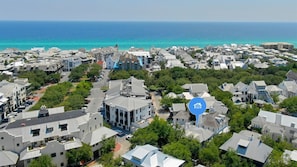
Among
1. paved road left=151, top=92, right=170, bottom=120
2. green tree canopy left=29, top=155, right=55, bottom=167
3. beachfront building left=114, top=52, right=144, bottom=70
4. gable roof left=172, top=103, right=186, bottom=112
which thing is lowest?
green tree canopy left=29, top=155, right=55, bottom=167

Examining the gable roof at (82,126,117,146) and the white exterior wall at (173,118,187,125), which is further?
the white exterior wall at (173,118,187,125)

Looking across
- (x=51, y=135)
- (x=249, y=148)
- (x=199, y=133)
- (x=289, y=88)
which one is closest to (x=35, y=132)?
(x=51, y=135)

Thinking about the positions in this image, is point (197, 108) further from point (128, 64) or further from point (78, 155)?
point (128, 64)

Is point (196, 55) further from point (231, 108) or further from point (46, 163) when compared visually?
point (46, 163)

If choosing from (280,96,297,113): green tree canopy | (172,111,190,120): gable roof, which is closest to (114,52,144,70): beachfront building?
(172,111,190,120): gable roof

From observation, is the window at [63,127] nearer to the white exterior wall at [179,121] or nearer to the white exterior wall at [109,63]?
the white exterior wall at [179,121]

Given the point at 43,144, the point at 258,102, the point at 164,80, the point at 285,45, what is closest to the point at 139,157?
the point at 43,144

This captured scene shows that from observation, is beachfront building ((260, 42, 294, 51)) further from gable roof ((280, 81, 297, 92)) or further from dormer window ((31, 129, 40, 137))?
dormer window ((31, 129, 40, 137))
